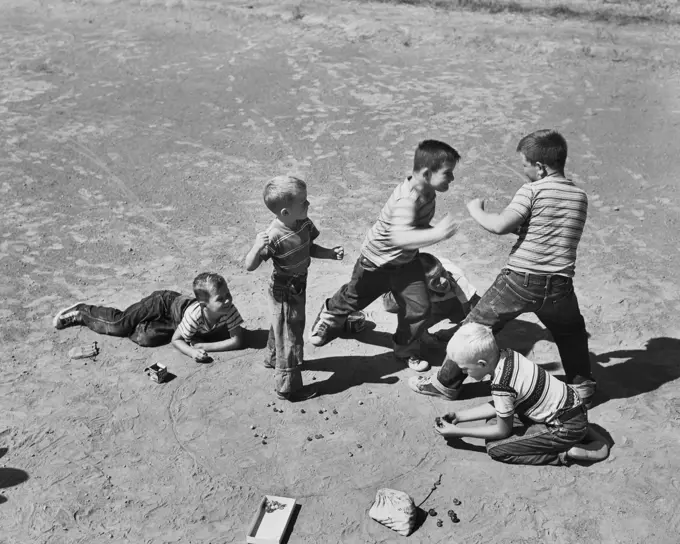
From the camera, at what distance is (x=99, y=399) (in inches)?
243

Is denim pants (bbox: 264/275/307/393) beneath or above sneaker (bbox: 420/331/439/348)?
above

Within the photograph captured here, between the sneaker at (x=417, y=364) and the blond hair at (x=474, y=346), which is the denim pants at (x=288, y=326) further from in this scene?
the blond hair at (x=474, y=346)

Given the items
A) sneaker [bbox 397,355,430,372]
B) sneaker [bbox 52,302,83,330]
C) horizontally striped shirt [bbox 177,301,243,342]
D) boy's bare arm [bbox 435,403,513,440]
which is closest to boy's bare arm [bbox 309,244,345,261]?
horizontally striped shirt [bbox 177,301,243,342]

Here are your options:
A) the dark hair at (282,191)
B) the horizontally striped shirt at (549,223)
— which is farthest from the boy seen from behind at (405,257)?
the dark hair at (282,191)

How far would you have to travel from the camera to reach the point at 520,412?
5.37m

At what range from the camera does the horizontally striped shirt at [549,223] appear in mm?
5445

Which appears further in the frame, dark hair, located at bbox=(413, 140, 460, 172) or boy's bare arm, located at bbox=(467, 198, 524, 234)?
dark hair, located at bbox=(413, 140, 460, 172)

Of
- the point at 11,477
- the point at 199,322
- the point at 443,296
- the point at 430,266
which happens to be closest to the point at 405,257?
the point at 430,266

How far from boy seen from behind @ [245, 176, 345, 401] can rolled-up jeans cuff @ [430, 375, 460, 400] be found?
931mm

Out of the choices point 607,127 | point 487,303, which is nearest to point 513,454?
point 487,303

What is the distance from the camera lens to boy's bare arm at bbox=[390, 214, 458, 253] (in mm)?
5566

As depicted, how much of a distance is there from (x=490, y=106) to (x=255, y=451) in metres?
7.06

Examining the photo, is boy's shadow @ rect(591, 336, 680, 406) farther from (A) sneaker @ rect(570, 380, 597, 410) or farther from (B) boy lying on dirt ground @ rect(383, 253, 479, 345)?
(B) boy lying on dirt ground @ rect(383, 253, 479, 345)

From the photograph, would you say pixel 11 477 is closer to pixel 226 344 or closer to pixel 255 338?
pixel 226 344
